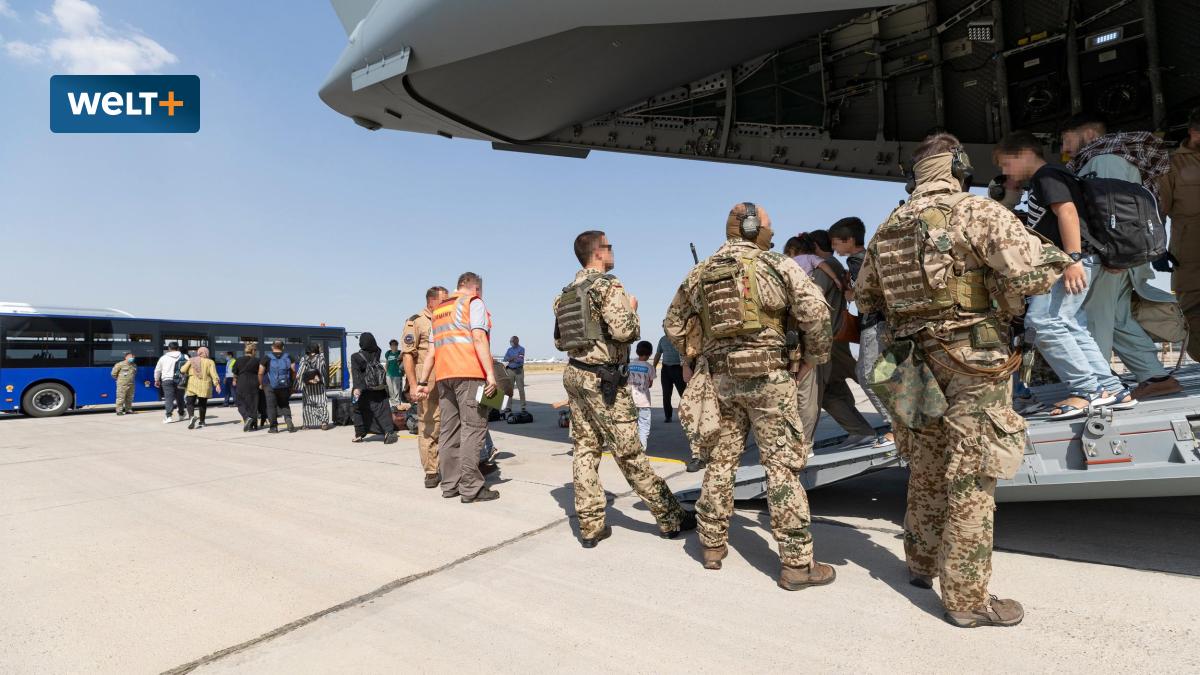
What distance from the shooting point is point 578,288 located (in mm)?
3379

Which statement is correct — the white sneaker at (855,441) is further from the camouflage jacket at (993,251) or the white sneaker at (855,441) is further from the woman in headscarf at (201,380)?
the woman in headscarf at (201,380)

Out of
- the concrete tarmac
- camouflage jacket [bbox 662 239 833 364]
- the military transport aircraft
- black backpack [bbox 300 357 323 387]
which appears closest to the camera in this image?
the concrete tarmac

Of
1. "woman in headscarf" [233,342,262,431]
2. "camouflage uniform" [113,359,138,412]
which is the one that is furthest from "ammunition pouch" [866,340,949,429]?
"camouflage uniform" [113,359,138,412]

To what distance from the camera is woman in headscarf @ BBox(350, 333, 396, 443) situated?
7.67 meters

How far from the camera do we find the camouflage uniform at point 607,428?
3.20 meters

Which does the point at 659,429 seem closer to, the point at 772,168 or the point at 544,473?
the point at 544,473

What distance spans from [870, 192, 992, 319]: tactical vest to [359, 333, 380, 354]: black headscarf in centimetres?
678

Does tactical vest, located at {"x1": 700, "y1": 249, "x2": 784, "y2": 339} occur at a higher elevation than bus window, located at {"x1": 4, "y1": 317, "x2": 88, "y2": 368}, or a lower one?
lower

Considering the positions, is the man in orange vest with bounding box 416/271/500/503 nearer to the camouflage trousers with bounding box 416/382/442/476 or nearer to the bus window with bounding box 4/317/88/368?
the camouflage trousers with bounding box 416/382/442/476

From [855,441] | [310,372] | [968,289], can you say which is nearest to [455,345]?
Result: [855,441]

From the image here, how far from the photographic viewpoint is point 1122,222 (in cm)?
285

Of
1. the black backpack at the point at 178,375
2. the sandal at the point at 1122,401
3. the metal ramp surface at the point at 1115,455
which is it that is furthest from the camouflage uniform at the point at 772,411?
the black backpack at the point at 178,375

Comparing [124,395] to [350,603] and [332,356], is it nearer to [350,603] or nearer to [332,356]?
[332,356]

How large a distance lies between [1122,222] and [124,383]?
17.6 m
